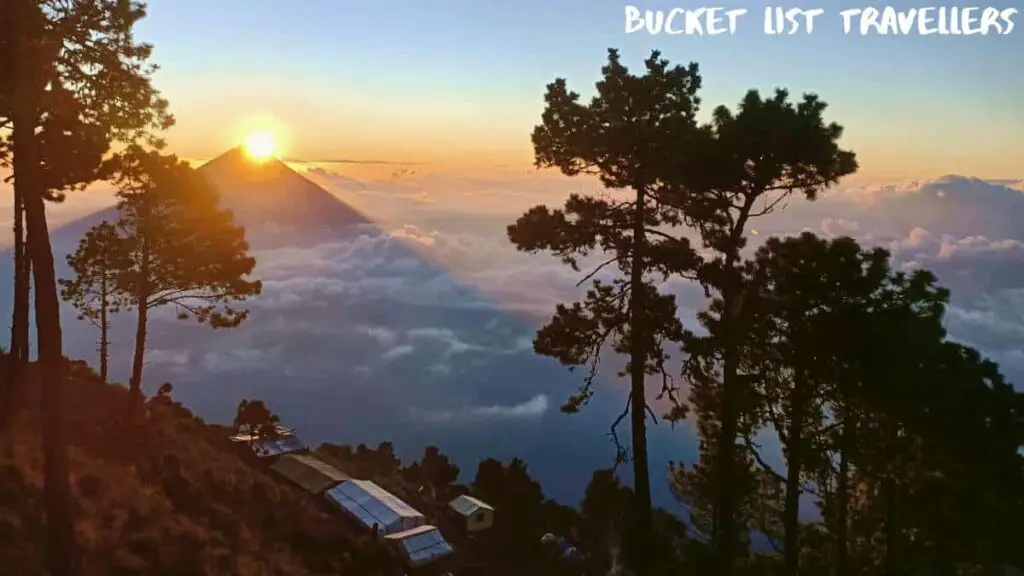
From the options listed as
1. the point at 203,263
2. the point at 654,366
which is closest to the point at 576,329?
the point at 654,366

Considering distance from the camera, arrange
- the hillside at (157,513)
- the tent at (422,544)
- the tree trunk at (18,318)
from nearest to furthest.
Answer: the hillside at (157,513) → the tree trunk at (18,318) → the tent at (422,544)

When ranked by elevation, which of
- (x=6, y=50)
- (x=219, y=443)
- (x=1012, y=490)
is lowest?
(x=219, y=443)

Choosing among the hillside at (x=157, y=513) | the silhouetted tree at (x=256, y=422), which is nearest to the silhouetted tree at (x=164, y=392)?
the silhouetted tree at (x=256, y=422)

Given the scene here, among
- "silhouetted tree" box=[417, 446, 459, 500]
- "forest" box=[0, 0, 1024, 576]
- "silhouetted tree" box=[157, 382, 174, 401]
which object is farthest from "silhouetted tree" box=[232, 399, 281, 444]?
"forest" box=[0, 0, 1024, 576]

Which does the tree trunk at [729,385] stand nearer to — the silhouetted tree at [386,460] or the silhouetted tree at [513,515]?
the silhouetted tree at [513,515]

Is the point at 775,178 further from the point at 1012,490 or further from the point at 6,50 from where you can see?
the point at 6,50

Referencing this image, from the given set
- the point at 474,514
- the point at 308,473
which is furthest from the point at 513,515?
the point at 308,473

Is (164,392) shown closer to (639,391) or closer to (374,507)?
(374,507)
